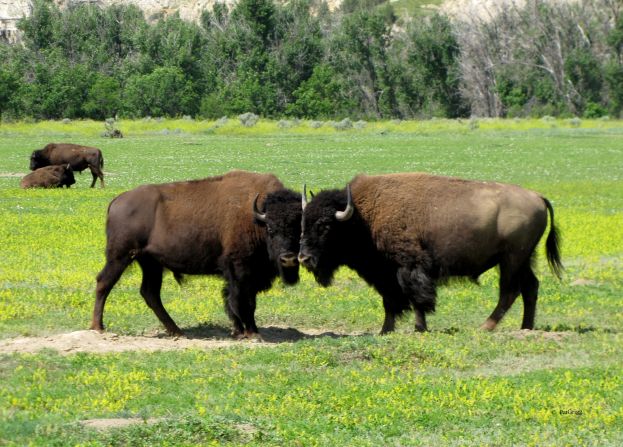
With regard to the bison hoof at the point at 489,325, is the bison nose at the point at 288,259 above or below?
above

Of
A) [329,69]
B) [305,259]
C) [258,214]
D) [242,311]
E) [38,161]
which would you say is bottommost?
[329,69]

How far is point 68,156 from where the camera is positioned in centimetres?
3919

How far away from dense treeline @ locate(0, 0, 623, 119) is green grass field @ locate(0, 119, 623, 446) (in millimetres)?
60535

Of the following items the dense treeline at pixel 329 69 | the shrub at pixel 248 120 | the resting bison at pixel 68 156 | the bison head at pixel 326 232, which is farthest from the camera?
the dense treeline at pixel 329 69

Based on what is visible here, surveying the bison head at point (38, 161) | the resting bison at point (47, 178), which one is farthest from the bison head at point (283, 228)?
the bison head at point (38, 161)

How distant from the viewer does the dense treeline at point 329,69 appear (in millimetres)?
89500

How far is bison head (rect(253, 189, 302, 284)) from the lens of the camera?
559 inches

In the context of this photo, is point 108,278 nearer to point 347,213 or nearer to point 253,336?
point 253,336

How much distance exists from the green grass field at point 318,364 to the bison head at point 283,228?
1.01 meters

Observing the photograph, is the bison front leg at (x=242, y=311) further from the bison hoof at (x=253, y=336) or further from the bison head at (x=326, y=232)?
the bison head at (x=326, y=232)

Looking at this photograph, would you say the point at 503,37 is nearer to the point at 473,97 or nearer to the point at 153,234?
the point at 473,97

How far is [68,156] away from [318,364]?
28.9 metres

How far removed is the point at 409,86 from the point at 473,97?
216 inches

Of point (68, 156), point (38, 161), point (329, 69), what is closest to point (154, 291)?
point (68, 156)
